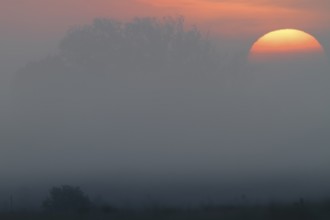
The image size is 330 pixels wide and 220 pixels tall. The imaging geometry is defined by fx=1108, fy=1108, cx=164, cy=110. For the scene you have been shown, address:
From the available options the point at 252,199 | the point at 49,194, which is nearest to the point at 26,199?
the point at 49,194

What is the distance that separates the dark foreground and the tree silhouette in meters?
5.04

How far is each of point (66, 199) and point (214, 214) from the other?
9.09 meters

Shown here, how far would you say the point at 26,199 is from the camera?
28.8 meters

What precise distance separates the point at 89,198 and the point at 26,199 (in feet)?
7.22

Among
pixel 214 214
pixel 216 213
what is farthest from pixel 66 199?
pixel 214 214

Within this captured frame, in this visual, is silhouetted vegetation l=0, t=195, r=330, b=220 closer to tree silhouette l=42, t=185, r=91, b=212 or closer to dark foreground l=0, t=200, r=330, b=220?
dark foreground l=0, t=200, r=330, b=220

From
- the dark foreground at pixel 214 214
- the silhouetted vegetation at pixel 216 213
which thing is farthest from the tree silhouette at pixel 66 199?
the dark foreground at pixel 214 214

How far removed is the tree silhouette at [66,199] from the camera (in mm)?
27781

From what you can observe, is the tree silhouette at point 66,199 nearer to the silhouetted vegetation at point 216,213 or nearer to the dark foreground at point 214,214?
the silhouetted vegetation at point 216,213

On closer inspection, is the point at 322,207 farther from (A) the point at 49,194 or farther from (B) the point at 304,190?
(A) the point at 49,194

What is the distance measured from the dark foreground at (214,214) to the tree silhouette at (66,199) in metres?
5.04

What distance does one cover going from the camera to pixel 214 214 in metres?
21.4

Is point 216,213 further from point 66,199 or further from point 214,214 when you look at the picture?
point 66,199

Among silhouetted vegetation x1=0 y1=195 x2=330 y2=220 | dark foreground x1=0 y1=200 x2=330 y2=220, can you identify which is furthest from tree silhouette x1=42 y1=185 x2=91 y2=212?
dark foreground x1=0 y1=200 x2=330 y2=220
